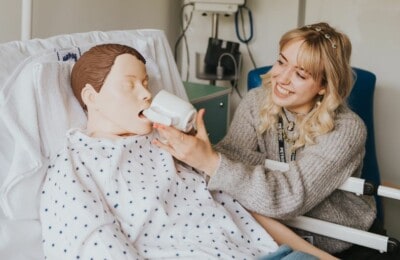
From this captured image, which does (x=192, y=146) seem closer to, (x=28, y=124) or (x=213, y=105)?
(x=28, y=124)

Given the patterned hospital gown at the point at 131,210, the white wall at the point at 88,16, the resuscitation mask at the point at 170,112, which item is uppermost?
the white wall at the point at 88,16

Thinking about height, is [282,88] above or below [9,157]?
above

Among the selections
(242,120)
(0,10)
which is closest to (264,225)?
(242,120)

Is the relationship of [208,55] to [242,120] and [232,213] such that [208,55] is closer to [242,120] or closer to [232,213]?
[242,120]

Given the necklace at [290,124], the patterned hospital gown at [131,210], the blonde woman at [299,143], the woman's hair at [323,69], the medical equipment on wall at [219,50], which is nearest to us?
the patterned hospital gown at [131,210]

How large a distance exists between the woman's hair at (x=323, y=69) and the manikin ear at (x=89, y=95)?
1.80ft

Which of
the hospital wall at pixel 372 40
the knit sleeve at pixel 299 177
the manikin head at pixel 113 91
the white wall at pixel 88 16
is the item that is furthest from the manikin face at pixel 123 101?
the hospital wall at pixel 372 40

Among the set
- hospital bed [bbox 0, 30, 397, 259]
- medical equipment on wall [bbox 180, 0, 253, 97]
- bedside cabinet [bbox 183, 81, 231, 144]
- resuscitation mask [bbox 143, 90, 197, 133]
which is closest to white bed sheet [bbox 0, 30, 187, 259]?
hospital bed [bbox 0, 30, 397, 259]

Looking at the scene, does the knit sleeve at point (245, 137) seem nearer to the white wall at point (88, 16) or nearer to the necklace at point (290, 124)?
the necklace at point (290, 124)

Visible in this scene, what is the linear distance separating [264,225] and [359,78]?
890 mm

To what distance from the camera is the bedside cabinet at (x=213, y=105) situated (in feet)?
6.27

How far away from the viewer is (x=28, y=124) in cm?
113

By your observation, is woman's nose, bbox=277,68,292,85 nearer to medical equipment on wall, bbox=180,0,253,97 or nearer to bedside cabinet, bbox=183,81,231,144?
bedside cabinet, bbox=183,81,231,144

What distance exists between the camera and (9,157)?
1.12 m
